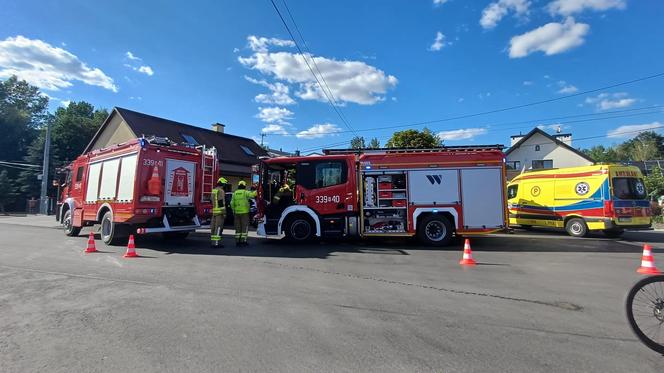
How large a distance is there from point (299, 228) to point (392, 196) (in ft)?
9.76

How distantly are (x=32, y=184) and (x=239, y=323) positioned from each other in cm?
4414

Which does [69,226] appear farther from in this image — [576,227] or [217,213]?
[576,227]

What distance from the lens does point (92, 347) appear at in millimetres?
3666

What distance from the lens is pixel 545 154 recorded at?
126 ft

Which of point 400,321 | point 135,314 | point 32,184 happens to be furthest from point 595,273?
point 32,184

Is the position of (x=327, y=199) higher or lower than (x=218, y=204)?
higher

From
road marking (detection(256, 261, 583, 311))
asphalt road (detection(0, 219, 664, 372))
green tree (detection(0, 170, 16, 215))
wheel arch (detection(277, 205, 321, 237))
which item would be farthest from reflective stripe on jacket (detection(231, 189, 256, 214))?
green tree (detection(0, 170, 16, 215))

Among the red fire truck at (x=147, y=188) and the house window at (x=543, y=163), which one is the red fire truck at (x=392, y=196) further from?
the house window at (x=543, y=163)

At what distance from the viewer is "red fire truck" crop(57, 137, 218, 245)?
10672 millimetres

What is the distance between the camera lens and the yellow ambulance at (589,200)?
42.2 feet

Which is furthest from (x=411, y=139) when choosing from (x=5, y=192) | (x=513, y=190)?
(x=5, y=192)

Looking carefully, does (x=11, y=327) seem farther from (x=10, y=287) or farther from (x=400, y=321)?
(x=400, y=321)

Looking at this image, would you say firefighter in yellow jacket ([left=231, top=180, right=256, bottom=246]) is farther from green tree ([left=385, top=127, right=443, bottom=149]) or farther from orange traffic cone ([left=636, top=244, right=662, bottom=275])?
green tree ([left=385, top=127, right=443, bottom=149])

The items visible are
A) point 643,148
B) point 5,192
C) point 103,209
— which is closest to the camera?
point 103,209
